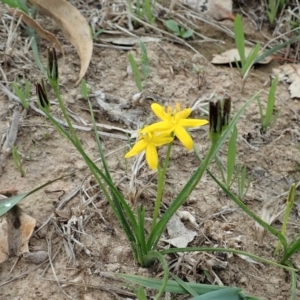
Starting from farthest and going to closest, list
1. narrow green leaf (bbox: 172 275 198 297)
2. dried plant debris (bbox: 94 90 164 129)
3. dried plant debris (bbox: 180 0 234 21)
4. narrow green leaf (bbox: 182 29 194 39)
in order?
dried plant debris (bbox: 180 0 234 21) < narrow green leaf (bbox: 182 29 194 39) < dried plant debris (bbox: 94 90 164 129) < narrow green leaf (bbox: 172 275 198 297)


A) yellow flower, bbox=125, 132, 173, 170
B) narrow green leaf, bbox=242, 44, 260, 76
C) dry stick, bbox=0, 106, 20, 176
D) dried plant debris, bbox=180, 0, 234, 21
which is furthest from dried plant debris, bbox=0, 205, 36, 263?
dried plant debris, bbox=180, 0, 234, 21

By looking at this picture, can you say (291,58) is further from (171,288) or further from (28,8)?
(171,288)

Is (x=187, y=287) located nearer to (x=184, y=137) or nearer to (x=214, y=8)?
(x=184, y=137)

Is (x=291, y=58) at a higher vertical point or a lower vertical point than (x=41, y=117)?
higher

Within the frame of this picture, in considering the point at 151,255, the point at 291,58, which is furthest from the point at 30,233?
the point at 291,58

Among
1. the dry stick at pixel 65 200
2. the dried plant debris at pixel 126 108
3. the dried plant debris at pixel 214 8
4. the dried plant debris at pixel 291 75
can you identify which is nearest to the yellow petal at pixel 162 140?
the dry stick at pixel 65 200

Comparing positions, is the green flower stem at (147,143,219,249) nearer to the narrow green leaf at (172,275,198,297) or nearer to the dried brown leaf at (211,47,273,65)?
Answer: the narrow green leaf at (172,275,198,297)
